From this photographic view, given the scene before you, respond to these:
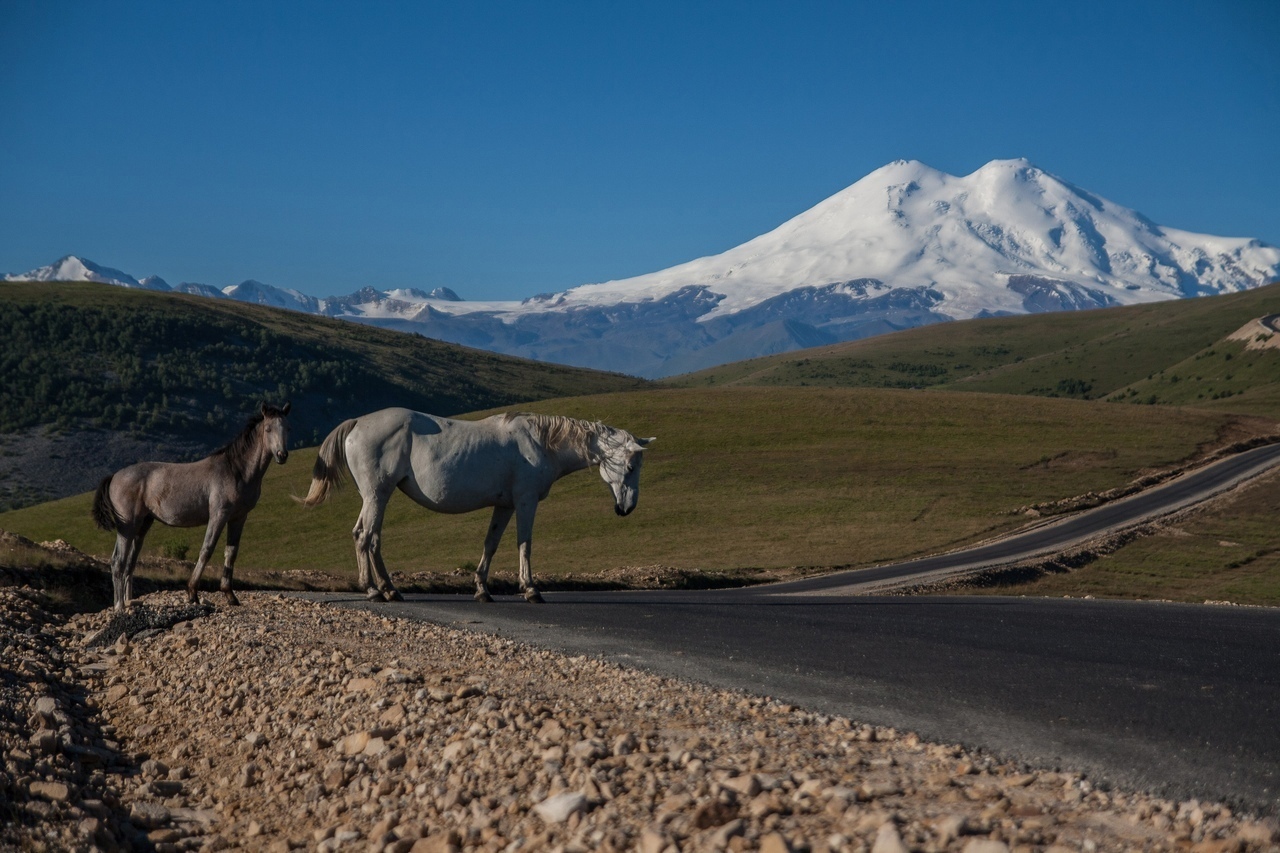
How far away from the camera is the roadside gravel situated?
20.3 ft

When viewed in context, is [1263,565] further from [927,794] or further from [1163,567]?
[927,794]

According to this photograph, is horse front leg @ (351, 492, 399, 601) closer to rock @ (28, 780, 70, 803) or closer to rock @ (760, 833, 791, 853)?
rock @ (28, 780, 70, 803)

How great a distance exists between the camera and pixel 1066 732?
27.7 feet

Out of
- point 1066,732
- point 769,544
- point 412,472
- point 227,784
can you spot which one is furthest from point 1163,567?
point 227,784

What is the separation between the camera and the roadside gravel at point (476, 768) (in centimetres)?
619

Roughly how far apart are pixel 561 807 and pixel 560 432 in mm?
11077

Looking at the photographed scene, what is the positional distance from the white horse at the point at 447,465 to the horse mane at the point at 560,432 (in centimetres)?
2

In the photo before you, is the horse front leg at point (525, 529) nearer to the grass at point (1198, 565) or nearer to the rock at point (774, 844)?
the rock at point (774, 844)

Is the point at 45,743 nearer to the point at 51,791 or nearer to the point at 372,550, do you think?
the point at 51,791

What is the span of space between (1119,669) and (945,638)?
2927 millimetres

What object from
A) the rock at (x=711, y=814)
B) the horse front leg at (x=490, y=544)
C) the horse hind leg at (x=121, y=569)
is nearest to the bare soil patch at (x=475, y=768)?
the rock at (x=711, y=814)

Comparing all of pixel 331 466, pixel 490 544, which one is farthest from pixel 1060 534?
pixel 331 466

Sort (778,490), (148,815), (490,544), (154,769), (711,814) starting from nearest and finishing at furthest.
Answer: (711,814) → (148,815) → (154,769) → (490,544) → (778,490)

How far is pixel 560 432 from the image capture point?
17.6m
